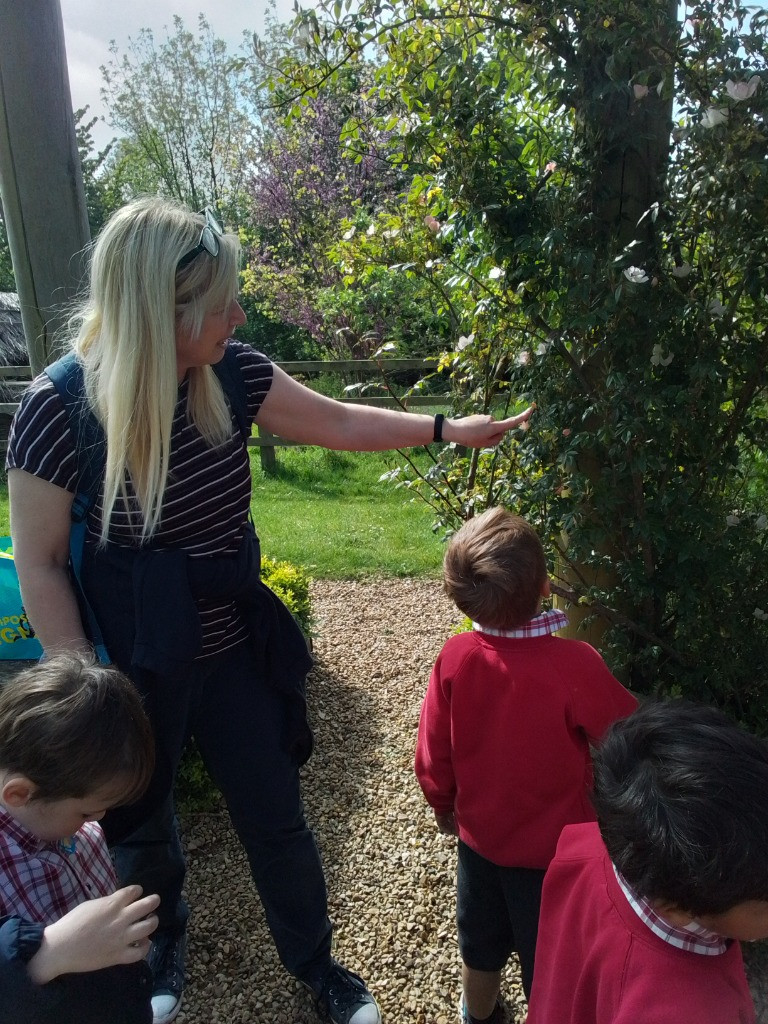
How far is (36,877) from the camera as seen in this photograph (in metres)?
1.37

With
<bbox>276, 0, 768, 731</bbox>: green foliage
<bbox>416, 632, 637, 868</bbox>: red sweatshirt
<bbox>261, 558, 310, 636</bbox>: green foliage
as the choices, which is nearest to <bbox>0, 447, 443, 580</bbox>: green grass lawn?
<bbox>261, 558, 310, 636</bbox>: green foliage

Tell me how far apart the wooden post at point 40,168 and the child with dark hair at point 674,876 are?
6.04 ft

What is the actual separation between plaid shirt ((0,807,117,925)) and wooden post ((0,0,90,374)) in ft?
4.47

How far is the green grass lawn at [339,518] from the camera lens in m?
5.74

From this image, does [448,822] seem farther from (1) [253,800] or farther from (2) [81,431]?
(2) [81,431]

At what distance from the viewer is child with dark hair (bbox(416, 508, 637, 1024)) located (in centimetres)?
165

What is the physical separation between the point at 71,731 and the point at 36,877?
0.27 m

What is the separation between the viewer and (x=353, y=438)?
218cm

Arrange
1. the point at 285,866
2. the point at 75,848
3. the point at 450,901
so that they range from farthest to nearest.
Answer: the point at 450,901
the point at 285,866
the point at 75,848

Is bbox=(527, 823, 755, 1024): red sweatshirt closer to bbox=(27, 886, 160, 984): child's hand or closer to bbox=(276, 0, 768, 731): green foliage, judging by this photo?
bbox=(27, 886, 160, 984): child's hand

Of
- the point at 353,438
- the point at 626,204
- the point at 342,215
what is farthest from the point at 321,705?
the point at 342,215

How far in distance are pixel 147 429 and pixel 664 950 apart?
53.0 inches

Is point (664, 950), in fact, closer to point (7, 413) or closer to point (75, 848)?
point (75, 848)

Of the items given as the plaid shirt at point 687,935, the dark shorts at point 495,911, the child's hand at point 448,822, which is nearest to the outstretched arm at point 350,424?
the child's hand at point 448,822
